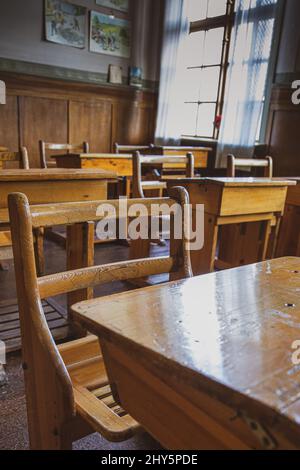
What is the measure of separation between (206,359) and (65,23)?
5.98 meters

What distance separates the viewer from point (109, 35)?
233 inches

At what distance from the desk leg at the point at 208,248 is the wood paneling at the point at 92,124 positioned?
419 centimetres

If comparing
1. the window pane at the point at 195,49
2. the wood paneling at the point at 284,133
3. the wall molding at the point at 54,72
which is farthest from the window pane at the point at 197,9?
the wood paneling at the point at 284,133

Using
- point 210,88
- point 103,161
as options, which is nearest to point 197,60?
point 210,88

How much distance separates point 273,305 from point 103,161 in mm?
3371

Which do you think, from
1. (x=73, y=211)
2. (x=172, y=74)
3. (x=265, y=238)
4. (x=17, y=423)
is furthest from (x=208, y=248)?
(x=172, y=74)

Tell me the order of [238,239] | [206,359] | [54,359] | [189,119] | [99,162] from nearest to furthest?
[206,359] → [54,359] → [238,239] → [99,162] → [189,119]

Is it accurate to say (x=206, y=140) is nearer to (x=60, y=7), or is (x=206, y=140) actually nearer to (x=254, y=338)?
(x=60, y=7)

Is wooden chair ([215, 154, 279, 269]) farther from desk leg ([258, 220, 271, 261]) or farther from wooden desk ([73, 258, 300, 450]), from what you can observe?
wooden desk ([73, 258, 300, 450])

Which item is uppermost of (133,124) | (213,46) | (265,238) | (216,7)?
(216,7)

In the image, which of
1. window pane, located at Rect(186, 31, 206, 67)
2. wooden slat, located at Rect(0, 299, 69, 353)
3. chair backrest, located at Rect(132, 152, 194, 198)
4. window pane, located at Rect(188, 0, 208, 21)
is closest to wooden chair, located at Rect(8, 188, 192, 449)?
wooden slat, located at Rect(0, 299, 69, 353)

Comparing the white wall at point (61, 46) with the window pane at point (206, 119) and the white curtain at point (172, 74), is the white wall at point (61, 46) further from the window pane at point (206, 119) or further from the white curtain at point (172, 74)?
the window pane at point (206, 119)

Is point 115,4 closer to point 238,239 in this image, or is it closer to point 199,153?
point 199,153

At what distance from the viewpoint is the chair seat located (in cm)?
83
